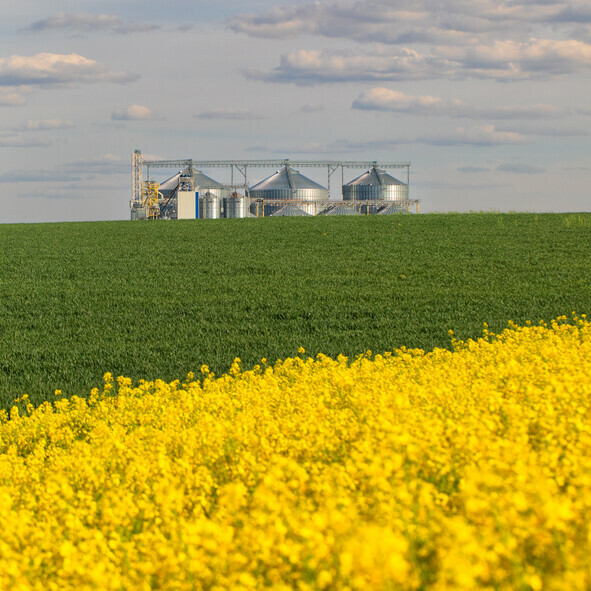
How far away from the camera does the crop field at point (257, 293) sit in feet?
42.0

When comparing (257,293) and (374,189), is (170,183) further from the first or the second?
(257,293)

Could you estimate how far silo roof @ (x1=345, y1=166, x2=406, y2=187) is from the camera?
80500mm

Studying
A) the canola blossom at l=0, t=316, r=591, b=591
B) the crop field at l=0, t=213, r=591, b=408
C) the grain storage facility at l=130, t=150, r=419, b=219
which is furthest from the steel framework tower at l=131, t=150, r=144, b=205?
the canola blossom at l=0, t=316, r=591, b=591

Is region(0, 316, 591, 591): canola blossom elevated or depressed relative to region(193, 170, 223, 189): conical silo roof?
depressed

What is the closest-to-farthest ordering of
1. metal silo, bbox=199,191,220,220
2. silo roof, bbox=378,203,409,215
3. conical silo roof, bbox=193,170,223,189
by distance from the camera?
1. metal silo, bbox=199,191,220,220
2. silo roof, bbox=378,203,409,215
3. conical silo roof, bbox=193,170,223,189

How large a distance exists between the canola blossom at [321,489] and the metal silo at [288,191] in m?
67.9

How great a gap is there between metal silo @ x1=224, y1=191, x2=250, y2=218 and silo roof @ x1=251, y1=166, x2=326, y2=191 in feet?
32.5

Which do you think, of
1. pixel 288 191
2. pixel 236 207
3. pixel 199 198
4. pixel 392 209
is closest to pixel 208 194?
pixel 199 198

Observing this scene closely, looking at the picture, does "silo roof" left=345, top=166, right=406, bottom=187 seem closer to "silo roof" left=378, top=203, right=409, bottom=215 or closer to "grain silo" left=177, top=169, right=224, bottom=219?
"silo roof" left=378, top=203, right=409, bottom=215

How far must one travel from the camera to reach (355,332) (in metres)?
14.0

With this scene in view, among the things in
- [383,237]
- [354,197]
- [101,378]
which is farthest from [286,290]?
[354,197]

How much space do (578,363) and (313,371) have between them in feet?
11.4

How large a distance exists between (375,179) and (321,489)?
256 ft

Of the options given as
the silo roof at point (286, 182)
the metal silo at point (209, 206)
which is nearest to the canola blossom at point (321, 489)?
the metal silo at point (209, 206)
